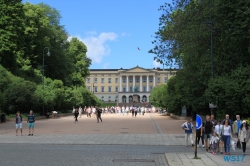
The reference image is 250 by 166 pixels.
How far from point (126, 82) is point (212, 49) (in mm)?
154035

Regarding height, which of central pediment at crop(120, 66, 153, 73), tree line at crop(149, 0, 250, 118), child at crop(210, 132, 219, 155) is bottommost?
child at crop(210, 132, 219, 155)

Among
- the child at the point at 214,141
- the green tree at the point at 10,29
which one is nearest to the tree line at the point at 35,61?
the green tree at the point at 10,29

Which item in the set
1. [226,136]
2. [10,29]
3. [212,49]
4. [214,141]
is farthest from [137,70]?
[226,136]

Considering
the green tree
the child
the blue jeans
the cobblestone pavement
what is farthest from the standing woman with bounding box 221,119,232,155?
the green tree

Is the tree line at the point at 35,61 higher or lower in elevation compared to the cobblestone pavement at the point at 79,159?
higher

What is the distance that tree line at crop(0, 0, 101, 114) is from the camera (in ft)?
168

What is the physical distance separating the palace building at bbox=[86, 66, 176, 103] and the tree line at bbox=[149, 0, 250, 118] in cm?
13873

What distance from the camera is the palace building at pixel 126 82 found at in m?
184

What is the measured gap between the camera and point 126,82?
186750 mm

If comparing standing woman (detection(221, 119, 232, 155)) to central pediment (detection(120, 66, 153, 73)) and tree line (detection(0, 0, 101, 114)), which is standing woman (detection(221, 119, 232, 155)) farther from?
central pediment (detection(120, 66, 153, 73))

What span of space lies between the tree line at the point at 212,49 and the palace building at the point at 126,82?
138734mm

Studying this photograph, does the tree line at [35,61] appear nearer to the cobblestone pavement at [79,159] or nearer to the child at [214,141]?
the cobblestone pavement at [79,159]

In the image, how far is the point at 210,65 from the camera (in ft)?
111

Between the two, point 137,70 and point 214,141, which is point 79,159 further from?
point 137,70
